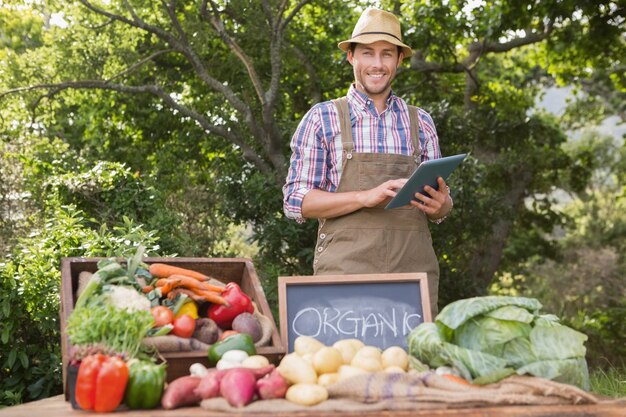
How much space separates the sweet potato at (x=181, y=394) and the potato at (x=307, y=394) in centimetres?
27

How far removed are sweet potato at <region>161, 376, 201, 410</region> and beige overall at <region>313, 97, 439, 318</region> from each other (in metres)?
1.28

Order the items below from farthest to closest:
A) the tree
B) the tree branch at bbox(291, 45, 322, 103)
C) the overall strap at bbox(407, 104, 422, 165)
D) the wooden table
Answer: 1. the tree branch at bbox(291, 45, 322, 103)
2. the tree
3. the overall strap at bbox(407, 104, 422, 165)
4. the wooden table

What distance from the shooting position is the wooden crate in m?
2.65

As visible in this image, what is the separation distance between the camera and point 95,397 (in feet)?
7.53

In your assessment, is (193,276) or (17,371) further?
(17,371)

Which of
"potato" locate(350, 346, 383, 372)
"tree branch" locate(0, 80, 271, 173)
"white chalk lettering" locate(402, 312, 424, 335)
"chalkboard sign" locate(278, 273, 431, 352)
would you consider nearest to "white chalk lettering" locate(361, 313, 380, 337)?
"chalkboard sign" locate(278, 273, 431, 352)

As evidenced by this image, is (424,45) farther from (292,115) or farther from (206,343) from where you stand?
(206,343)

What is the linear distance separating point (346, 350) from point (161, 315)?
0.63m

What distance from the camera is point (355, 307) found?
3059 millimetres

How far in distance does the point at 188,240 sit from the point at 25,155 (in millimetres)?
4024

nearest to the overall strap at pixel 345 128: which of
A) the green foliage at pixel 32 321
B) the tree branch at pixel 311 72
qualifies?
the green foliage at pixel 32 321

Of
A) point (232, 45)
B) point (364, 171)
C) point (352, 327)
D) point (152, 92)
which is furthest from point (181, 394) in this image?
point (152, 92)

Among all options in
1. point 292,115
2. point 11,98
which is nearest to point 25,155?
point 11,98

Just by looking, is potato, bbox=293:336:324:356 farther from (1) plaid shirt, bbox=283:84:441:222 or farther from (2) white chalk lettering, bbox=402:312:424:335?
(1) plaid shirt, bbox=283:84:441:222
